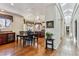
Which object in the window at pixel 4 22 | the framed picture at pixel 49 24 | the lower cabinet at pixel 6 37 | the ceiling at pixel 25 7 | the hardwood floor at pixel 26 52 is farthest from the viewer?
the window at pixel 4 22

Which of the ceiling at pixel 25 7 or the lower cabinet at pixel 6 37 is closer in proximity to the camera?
the ceiling at pixel 25 7

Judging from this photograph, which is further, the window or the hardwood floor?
the window

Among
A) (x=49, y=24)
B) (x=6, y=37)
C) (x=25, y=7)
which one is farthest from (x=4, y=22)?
(x=49, y=24)

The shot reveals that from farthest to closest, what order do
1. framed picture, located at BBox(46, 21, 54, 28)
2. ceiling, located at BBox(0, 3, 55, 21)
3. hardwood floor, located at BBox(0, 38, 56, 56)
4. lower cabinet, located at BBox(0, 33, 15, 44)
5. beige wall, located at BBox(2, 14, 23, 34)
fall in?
beige wall, located at BBox(2, 14, 23, 34), lower cabinet, located at BBox(0, 33, 15, 44), ceiling, located at BBox(0, 3, 55, 21), framed picture, located at BBox(46, 21, 54, 28), hardwood floor, located at BBox(0, 38, 56, 56)

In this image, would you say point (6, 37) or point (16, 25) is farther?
point (16, 25)

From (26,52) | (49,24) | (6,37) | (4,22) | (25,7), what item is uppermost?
(25,7)

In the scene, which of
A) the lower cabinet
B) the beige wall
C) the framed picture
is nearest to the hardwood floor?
the framed picture

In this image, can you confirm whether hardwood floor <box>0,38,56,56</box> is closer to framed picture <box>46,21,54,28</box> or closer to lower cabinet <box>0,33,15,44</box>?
framed picture <box>46,21,54,28</box>

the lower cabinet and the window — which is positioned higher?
the window

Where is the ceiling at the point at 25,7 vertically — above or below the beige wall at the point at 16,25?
above

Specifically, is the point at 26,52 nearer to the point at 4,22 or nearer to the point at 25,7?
the point at 25,7

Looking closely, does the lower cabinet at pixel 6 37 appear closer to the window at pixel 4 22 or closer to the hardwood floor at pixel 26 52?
the window at pixel 4 22

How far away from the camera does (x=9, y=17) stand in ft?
31.0

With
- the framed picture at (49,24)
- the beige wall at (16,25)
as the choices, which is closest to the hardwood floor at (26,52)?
the framed picture at (49,24)
